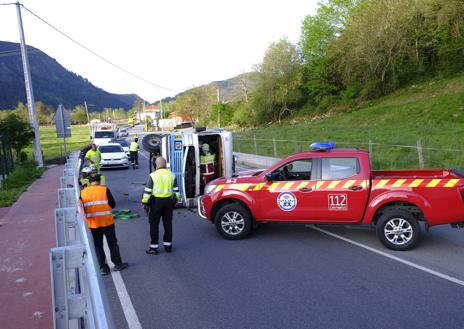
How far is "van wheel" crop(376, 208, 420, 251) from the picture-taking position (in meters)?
6.67

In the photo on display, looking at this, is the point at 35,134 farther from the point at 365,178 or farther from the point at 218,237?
the point at 365,178

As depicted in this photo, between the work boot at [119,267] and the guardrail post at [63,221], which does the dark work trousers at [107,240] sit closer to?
the work boot at [119,267]

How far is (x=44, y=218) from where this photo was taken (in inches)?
400

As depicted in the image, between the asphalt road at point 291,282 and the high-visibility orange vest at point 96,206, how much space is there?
0.88 m

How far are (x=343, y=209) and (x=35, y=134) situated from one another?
20.5 metres

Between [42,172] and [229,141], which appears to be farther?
[42,172]

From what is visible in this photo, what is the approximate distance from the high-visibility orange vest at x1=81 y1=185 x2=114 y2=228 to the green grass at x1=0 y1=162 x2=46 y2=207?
7409 mm

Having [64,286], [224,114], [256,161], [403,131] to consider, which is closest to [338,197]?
[64,286]

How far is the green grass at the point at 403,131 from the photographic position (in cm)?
1448

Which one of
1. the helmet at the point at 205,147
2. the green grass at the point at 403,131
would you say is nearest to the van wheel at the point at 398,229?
the helmet at the point at 205,147

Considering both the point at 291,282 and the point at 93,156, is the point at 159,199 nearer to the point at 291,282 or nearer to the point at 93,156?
the point at 291,282

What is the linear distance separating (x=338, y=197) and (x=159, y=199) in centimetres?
313

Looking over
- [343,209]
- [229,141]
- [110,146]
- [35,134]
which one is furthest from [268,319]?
[35,134]

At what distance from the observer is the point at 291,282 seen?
557 cm
